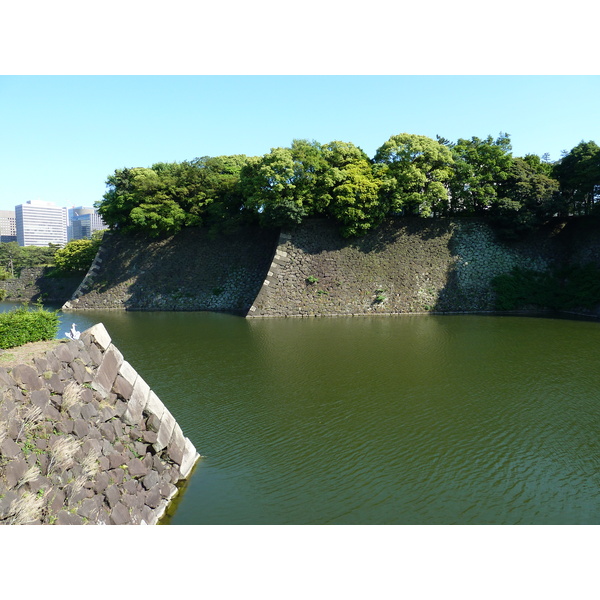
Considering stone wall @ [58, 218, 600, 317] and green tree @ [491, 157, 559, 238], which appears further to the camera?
green tree @ [491, 157, 559, 238]

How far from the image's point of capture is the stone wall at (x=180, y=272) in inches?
1121

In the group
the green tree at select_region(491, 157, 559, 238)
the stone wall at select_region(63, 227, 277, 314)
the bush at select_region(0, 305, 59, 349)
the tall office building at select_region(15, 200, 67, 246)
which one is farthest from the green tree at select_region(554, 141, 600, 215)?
the tall office building at select_region(15, 200, 67, 246)

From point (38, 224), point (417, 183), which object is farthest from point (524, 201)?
point (38, 224)

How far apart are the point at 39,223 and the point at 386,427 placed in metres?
194

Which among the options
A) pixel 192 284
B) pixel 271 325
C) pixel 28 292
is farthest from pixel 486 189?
pixel 28 292

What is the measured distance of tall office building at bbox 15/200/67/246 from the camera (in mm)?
167125

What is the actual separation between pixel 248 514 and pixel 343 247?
21882 mm

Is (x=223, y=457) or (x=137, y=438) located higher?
(x=137, y=438)

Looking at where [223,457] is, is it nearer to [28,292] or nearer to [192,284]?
[192,284]

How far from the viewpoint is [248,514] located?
5781 millimetres

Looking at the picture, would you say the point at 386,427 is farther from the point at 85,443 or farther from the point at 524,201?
the point at 524,201

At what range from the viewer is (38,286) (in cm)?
3925

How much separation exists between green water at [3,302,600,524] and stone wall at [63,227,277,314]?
11.8m

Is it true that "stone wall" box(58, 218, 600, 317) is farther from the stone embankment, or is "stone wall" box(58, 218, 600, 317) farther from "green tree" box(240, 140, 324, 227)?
the stone embankment
